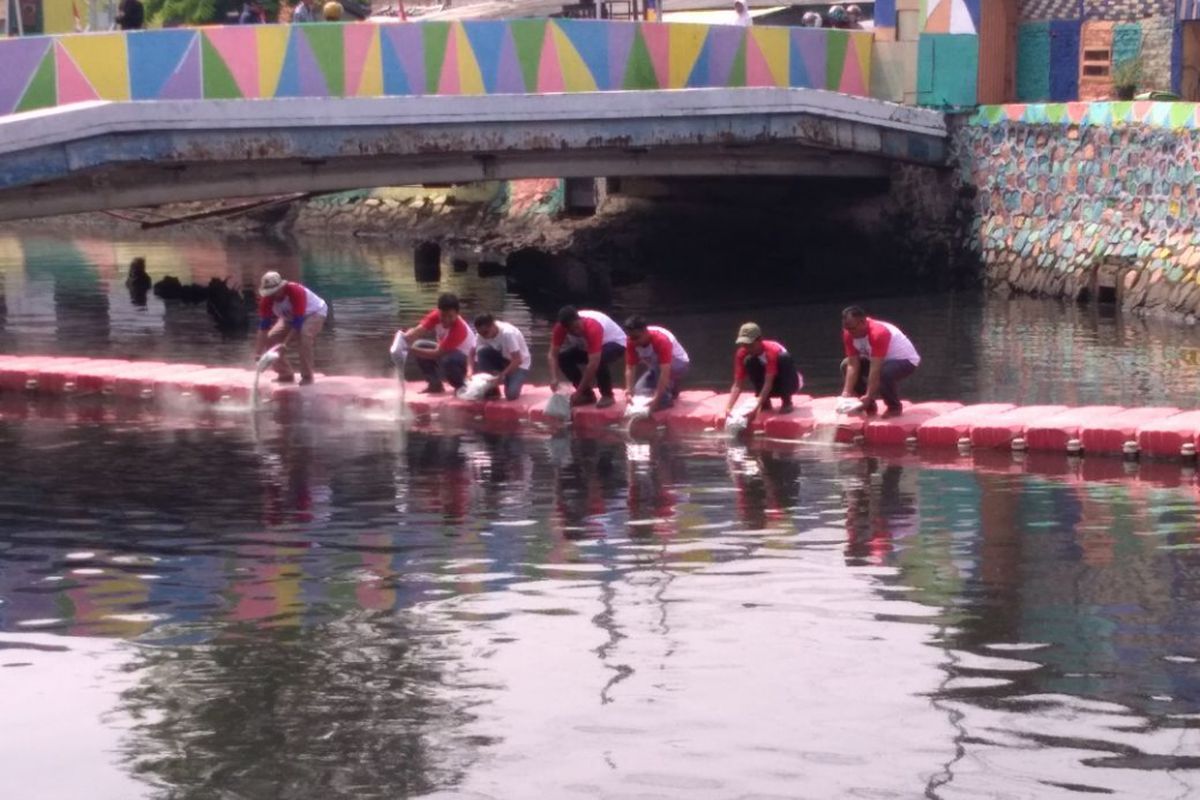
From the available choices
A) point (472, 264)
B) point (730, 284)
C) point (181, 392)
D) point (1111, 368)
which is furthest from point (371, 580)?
point (472, 264)

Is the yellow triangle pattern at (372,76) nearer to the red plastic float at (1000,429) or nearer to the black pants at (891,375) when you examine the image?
the black pants at (891,375)

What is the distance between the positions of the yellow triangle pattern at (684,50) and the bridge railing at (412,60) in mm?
19

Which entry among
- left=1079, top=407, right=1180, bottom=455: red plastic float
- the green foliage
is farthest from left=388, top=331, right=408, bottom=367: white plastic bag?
the green foliage

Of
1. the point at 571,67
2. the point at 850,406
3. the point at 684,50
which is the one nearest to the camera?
the point at 850,406

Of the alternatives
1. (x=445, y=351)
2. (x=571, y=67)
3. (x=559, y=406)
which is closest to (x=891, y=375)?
(x=559, y=406)

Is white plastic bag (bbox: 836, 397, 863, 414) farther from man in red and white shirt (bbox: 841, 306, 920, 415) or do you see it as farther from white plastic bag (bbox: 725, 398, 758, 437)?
white plastic bag (bbox: 725, 398, 758, 437)

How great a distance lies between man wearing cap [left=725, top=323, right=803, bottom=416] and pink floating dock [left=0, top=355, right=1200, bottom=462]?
19 cm

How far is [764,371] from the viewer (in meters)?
18.7

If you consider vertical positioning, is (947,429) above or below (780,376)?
below

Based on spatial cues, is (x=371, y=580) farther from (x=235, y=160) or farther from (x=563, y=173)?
(x=563, y=173)

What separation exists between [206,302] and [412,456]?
15.9m

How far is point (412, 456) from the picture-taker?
18.1 metres

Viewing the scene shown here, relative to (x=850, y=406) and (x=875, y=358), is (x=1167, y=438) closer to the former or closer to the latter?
(x=875, y=358)

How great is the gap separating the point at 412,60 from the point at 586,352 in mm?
8314
